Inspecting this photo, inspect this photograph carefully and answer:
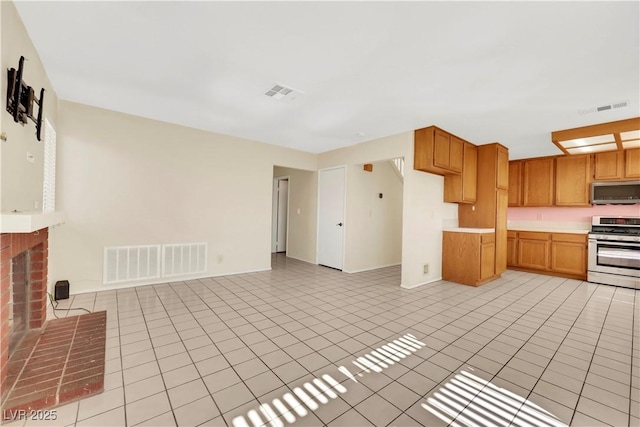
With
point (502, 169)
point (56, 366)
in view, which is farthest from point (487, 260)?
point (56, 366)

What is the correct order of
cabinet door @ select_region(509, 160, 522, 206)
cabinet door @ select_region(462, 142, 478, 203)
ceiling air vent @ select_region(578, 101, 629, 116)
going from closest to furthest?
ceiling air vent @ select_region(578, 101, 629, 116) < cabinet door @ select_region(462, 142, 478, 203) < cabinet door @ select_region(509, 160, 522, 206)

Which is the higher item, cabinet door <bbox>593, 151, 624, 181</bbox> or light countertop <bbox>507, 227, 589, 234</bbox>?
cabinet door <bbox>593, 151, 624, 181</bbox>

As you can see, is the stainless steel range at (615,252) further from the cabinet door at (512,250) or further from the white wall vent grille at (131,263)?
the white wall vent grille at (131,263)

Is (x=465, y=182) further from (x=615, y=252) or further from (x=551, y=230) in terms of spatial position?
(x=615, y=252)

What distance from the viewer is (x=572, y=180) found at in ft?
17.7

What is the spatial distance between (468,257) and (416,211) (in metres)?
1.26

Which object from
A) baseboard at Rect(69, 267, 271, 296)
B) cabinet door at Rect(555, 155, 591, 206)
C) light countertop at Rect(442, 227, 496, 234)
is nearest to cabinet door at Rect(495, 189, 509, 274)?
light countertop at Rect(442, 227, 496, 234)

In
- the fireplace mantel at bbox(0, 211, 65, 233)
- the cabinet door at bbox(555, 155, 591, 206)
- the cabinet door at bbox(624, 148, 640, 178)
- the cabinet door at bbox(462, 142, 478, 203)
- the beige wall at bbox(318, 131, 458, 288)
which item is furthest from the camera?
the cabinet door at bbox(555, 155, 591, 206)

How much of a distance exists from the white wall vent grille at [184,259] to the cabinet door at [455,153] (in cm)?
437

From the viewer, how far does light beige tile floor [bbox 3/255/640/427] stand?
1615 millimetres

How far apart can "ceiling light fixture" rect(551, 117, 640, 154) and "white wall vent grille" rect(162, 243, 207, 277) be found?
594cm

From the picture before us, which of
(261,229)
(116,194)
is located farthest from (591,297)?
(116,194)

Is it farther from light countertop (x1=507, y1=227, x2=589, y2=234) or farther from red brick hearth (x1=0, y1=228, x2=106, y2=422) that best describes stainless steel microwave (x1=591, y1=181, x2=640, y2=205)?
red brick hearth (x1=0, y1=228, x2=106, y2=422)

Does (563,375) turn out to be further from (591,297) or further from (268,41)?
(268,41)
